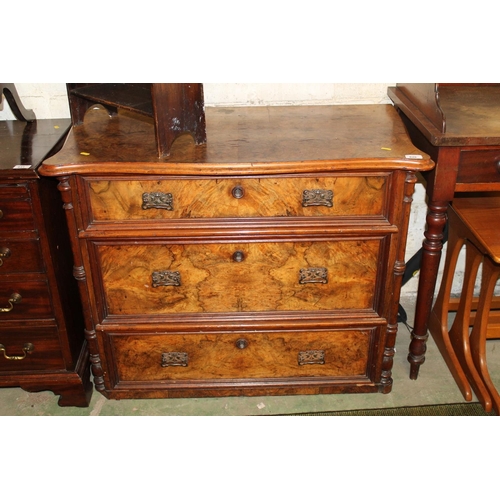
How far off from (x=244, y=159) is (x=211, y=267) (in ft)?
1.55

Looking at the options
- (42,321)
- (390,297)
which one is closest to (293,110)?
(390,297)

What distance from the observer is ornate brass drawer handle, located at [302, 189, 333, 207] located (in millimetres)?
2111

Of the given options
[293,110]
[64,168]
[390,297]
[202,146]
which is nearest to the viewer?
[64,168]

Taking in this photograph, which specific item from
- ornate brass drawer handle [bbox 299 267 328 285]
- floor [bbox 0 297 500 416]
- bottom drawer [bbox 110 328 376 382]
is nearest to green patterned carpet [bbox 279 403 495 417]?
floor [bbox 0 297 500 416]

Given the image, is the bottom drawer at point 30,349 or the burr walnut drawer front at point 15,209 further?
the bottom drawer at point 30,349

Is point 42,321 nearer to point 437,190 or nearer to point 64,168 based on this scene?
point 64,168

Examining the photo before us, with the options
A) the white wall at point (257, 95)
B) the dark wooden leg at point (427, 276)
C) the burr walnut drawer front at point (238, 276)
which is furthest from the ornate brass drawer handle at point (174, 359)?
the white wall at point (257, 95)

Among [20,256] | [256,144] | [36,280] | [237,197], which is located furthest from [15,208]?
[256,144]

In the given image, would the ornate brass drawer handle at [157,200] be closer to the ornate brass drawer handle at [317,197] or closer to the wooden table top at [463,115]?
the ornate brass drawer handle at [317,197]

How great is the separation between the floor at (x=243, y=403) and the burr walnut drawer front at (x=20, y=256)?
0.72 metres

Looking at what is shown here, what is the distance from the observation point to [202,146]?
2.20 metres

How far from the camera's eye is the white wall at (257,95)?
2.66m

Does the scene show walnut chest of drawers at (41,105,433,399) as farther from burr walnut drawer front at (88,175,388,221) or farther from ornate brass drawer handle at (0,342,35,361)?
ornate brass drawer handle at (0,342,35,361)

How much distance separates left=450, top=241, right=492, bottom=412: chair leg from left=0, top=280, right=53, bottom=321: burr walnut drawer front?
187cm
